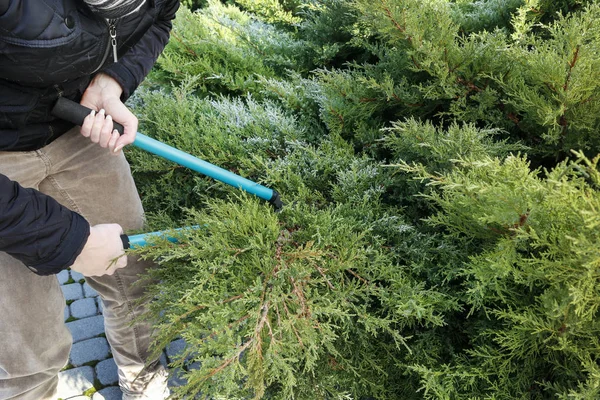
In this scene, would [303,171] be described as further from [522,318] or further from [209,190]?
[522,318]

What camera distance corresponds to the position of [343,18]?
10.5ft

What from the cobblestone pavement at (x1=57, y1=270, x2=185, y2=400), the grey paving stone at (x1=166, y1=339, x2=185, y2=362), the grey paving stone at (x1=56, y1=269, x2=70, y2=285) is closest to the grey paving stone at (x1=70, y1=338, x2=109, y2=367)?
the cobblestone pavement at (x1=57, y1=270, x2=185, y2=400)

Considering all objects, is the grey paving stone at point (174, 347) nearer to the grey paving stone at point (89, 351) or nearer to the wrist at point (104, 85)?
the grey paving stone at point (89, 351)

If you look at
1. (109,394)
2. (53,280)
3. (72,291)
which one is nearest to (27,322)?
(53,280)

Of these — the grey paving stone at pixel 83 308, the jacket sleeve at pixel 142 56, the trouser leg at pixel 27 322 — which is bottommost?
the grey paving stone at pixel 83 308

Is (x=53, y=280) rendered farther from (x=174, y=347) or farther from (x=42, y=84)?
(x=174, y=347)

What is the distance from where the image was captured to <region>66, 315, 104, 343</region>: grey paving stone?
3.54 m

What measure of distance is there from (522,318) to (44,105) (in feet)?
6.41

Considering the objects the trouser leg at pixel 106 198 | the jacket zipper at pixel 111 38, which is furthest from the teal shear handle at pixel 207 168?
the jacket zipper at pixel 111 38

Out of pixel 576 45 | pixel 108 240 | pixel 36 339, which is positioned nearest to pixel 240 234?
pixel 108 240

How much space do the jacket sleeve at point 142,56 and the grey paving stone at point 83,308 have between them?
1976 mm

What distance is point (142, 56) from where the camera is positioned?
2.44 metres

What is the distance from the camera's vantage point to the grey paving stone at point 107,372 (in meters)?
3.24

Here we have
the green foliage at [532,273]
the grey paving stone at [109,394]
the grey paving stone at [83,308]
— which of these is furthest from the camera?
the grey paving stone at [83,308]
